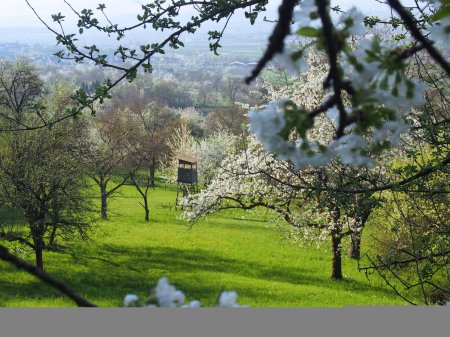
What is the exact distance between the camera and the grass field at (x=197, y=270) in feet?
47.1

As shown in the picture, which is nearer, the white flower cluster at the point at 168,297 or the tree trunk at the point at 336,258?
the white flower cluster at the point at 168,297

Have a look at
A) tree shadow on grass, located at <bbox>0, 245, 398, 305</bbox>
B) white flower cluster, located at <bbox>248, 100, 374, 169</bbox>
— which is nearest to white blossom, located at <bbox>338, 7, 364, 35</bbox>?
white flower cluster, located at <bbox>248, 100, 374, 169</bbox>

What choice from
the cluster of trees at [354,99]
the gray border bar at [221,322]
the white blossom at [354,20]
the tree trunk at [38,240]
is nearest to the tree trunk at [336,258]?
the cluster of trees at [354,99]

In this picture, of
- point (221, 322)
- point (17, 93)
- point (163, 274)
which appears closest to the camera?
point (221, 322)

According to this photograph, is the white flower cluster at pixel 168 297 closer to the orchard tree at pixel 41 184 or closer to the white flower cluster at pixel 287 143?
the white flower cluster at pixel 287 143

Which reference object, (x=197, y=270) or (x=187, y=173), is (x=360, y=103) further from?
(x=187, y=173)

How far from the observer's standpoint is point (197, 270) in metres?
18.4

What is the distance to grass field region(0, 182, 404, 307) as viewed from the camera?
565 inches

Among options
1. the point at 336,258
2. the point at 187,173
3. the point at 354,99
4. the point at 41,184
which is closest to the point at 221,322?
the point at 354,99

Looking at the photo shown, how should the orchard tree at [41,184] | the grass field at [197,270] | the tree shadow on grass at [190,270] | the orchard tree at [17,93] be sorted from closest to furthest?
1. the grass field at [197,270]
2. the orchard tree at [41,184]
3. the tree shadow on grass at [190,270]
4. the orchard tree at [17,93]

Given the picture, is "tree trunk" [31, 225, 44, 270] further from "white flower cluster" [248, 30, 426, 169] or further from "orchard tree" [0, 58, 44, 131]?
"white flower cluster" [248, 30, 426, 169]

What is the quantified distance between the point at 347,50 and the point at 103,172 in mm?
27094

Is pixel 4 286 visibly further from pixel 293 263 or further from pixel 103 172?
pixel 103 172

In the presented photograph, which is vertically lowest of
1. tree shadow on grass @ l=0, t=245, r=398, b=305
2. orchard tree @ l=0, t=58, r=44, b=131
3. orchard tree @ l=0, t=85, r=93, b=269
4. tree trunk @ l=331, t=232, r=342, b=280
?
tree shadow on grass @ l=0, t=245, r=398, b=305
